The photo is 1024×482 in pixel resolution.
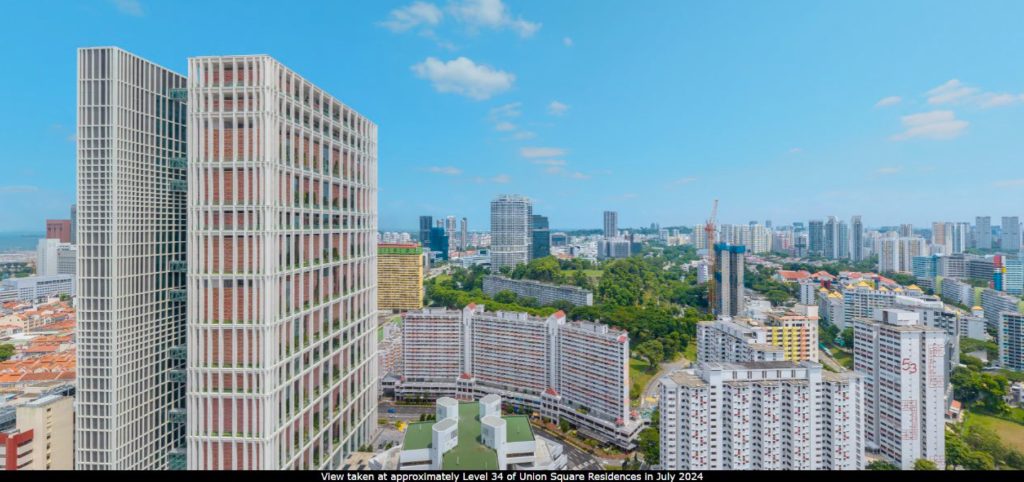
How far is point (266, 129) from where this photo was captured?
16.6 feet

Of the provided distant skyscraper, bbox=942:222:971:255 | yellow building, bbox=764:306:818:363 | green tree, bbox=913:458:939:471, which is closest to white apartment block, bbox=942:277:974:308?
distant skyscraper, bbox=942:222:971:255

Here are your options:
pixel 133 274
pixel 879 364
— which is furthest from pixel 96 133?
pixel 879 364

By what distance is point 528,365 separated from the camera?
12859 mm

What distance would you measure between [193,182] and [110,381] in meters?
3.08

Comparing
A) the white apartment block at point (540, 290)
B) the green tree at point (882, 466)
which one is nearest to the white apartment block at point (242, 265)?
the green tree at point (882, 466)

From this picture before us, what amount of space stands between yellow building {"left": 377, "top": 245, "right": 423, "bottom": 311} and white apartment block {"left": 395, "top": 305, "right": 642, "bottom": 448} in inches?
396

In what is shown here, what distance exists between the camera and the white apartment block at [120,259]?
228 inches

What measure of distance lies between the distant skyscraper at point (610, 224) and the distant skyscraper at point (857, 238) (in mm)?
24974

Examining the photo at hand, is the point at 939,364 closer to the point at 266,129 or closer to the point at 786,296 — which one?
the point at 266,129

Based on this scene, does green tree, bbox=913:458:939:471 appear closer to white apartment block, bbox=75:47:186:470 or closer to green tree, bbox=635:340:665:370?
green tree, bbox=635:340:665:370

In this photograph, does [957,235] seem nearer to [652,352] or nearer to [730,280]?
[730,280]

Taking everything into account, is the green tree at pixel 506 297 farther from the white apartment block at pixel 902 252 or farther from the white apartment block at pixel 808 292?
the white apartment block at pixel 902 252

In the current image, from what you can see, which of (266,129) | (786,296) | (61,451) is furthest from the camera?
(786,296)

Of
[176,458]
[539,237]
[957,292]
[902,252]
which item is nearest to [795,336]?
[176,458]
